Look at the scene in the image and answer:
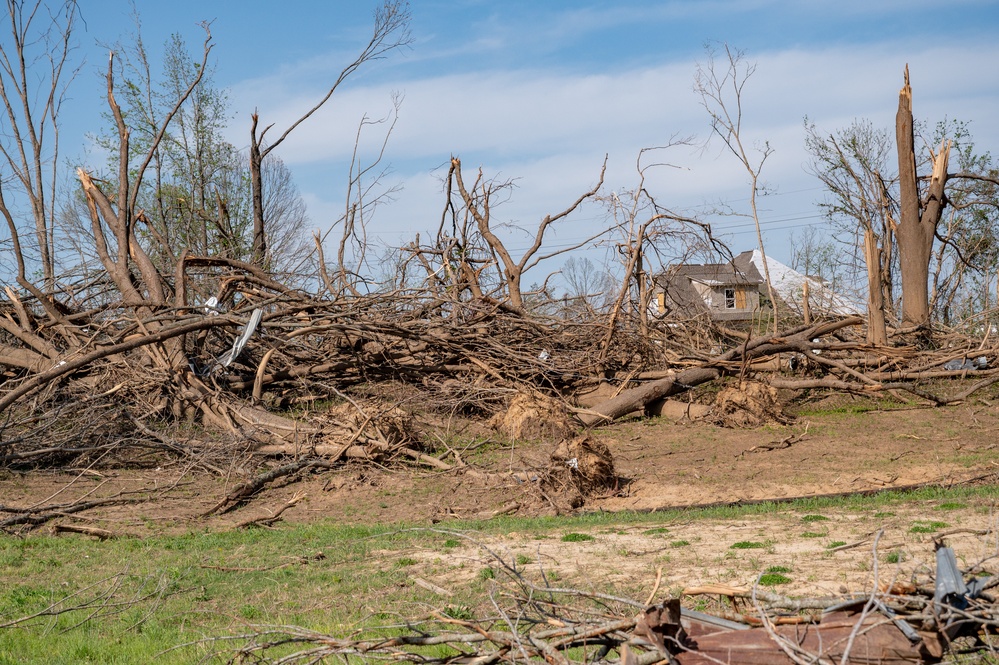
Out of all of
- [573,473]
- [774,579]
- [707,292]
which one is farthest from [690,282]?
[774,579]

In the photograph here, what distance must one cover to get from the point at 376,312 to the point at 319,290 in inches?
34.6

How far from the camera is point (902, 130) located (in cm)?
1730

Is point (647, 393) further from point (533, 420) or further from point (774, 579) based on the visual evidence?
point (774, 579)

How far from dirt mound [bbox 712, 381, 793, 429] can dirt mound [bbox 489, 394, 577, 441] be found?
7.22 ft

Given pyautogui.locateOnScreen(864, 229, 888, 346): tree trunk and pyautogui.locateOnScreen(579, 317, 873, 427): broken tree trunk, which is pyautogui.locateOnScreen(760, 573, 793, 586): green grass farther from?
pyautogui.locateOnScreen(864, 229, 888, 346): tree trunk

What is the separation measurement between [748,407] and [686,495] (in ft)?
12.3

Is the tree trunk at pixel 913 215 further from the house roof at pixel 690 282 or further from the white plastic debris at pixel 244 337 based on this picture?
the white plastic debris at pixel 244 337

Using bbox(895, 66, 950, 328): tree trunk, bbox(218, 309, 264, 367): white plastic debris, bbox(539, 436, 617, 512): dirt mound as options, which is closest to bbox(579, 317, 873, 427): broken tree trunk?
bbox(539, 436, 617, 512): dirt mound

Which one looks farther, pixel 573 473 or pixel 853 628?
pixel 573 473

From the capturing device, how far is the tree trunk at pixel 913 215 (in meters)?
17.2

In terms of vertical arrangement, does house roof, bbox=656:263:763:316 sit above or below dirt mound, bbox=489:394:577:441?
above

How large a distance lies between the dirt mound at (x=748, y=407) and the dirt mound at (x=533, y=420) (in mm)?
2202

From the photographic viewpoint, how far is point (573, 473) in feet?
31.3

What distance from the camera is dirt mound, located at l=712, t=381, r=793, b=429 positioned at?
12.9 m
